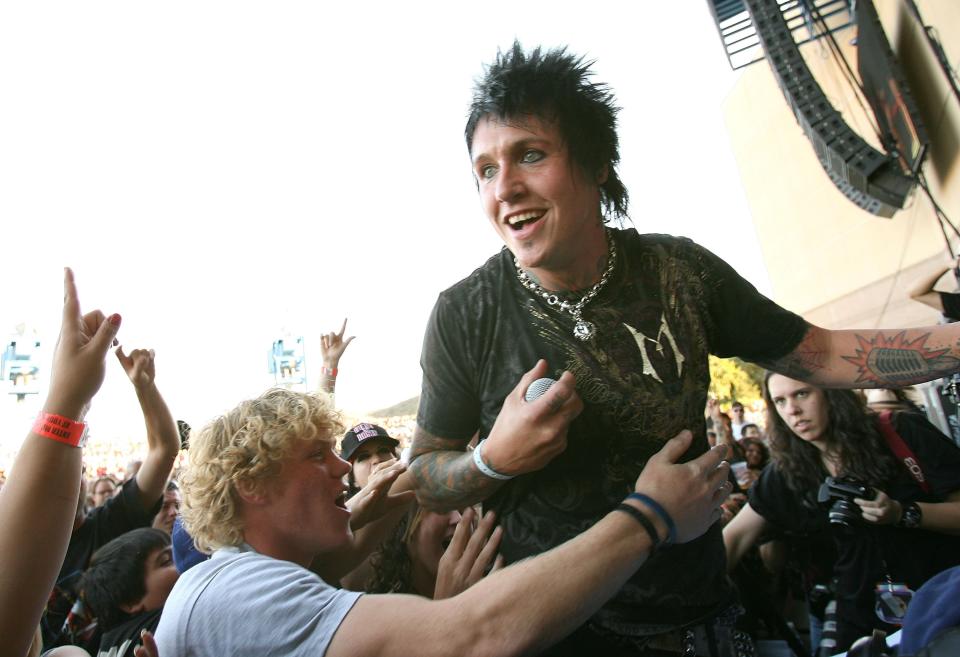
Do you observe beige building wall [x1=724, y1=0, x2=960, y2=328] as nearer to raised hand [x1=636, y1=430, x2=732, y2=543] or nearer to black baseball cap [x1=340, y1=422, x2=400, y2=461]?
black baseball cap [x1=340, y1=422, x2=400, y2=461]

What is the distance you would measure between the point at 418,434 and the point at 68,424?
684mm

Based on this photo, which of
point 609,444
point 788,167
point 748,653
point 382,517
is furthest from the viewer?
point 788,167

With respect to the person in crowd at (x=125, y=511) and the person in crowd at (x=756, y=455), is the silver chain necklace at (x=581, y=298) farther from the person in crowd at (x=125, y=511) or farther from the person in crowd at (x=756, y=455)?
the person in crowd at (x=756, y=455)

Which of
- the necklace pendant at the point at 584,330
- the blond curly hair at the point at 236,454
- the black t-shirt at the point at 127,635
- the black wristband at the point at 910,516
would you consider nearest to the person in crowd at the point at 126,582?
the black t-shirt at the point at 127,635

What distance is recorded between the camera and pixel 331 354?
346 cm

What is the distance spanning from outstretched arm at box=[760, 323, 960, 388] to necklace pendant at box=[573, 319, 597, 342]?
528 millimetres

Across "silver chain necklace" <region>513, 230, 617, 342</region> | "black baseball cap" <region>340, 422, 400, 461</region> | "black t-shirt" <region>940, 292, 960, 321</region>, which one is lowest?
"black t-shirt" <region>940, 292, 960, 321</region>

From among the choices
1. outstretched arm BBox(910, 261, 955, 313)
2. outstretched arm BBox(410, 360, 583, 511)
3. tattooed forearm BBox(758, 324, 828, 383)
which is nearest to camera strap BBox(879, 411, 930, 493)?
outstretched arm BBox(910, 261, 955, 313)

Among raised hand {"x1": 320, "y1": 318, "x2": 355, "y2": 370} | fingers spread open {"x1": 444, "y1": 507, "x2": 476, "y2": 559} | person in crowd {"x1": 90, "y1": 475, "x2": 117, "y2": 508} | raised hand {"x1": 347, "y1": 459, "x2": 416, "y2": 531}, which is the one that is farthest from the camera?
person in crowd {"x1": 90, "y1": 475, "x2": 117, "y2": 508}

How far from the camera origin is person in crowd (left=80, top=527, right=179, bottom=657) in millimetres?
2508

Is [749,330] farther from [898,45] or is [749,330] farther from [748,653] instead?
[898,45]

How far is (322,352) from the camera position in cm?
349

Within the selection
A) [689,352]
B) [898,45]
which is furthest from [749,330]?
[898,45]

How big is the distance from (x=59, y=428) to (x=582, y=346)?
1.04 m
